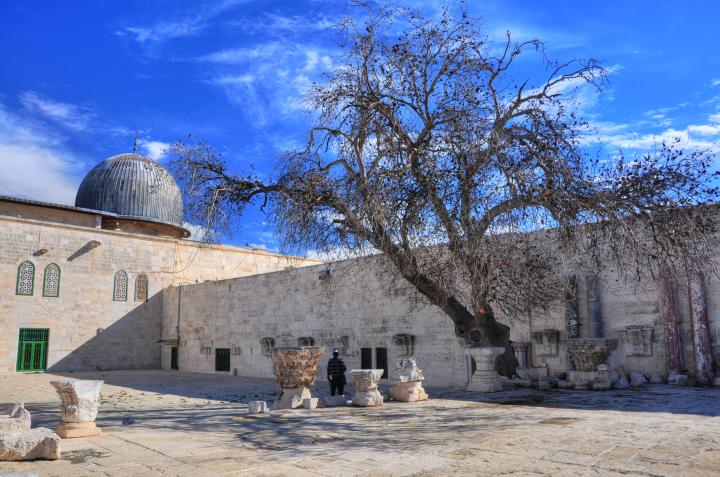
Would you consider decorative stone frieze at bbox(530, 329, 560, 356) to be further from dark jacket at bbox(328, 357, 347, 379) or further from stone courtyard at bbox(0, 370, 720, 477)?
dark jacket at bbox(328, 357, 347, 379)

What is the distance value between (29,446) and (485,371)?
797 cm

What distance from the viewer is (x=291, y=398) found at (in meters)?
9.95

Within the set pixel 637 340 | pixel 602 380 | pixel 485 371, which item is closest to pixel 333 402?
pixel 485 371

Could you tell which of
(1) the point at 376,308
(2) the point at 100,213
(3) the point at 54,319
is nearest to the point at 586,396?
(1) the point at 376,308

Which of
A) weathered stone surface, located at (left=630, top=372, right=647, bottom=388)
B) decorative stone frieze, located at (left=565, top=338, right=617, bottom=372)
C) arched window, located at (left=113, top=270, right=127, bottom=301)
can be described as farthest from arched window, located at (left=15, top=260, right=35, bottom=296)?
weathered stone surface, located at (left=630, top=372, right=647, bottom=388)

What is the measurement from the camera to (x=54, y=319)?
23.1 metres

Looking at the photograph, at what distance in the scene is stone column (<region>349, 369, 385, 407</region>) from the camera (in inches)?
389

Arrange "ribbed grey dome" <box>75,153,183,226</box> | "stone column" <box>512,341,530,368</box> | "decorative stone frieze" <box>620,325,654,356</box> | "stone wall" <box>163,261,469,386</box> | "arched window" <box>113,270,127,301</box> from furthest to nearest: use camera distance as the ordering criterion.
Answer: "ribbed grey dome" <box>75,153,183,226</box>, "arched window" <box>113,270,127,301</box>, "stone wall" <box>163,261,469,386</box>, "stone column" <box>512,341,530,368</box>, "decorative stone frieze" <box>620,325,654,356</box>

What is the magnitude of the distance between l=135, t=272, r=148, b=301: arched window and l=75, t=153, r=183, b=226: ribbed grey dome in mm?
3281

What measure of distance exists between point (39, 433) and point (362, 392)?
5548mm

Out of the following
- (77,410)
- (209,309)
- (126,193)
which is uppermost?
(126,193)

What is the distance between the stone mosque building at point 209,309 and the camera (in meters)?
12.8

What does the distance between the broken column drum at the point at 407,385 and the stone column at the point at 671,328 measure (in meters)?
5.53

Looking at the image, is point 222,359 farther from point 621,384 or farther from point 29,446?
point 29,446
